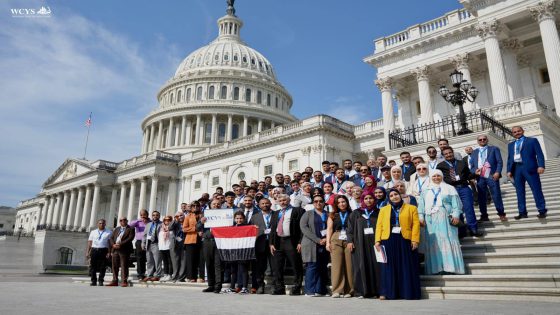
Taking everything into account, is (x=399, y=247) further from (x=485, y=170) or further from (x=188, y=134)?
(x=188, y=134)

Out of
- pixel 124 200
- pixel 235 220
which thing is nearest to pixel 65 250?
pixel 124 200

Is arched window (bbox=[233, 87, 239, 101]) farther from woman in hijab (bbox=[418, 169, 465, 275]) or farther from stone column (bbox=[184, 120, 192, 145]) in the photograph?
woman in hijab (bbox=[418, 169, 465, 275])

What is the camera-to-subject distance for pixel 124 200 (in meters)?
59.7

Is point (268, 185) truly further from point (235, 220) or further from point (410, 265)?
point (410, 265)

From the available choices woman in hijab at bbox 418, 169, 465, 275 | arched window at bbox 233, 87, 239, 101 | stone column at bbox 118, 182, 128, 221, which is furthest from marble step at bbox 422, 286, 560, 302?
arched window at bbox 233, 87, 239, 101

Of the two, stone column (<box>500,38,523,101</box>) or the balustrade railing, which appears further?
stone column (<box>500,38,523,101</box>)

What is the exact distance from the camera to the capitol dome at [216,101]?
7112 cm

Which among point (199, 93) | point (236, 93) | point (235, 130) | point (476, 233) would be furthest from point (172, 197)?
point (476, 233)

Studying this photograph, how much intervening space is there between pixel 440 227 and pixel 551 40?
2047cm

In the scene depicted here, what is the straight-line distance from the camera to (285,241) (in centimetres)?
874

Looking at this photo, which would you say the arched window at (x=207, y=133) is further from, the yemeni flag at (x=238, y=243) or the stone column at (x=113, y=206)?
the yemeni flag at (x=238, y=243)

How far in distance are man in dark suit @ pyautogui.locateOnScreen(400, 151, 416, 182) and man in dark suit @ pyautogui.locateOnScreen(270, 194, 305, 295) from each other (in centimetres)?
358

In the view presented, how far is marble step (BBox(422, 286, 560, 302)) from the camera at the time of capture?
599 centimetres

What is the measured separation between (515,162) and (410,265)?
482 cm
